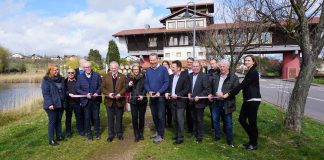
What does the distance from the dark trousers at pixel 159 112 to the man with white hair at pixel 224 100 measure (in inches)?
48.5

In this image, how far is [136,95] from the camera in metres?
8.37

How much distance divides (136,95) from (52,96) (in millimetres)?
2086

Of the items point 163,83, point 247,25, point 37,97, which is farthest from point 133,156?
point 37,97

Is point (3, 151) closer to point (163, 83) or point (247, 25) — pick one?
point (163, 83)

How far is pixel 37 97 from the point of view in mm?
19922

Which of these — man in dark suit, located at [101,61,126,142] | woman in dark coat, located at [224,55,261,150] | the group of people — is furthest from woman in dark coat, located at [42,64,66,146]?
woman in dark coat, located at [224,55,261,150]

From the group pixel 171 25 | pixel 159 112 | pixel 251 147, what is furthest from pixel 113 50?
pixel 251 147

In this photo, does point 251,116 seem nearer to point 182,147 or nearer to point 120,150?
point 182,147

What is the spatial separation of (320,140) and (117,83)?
557 centimetres

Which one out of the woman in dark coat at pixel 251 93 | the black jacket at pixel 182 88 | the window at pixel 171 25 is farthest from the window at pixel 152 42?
the woman in dark coat at pixel 251 93

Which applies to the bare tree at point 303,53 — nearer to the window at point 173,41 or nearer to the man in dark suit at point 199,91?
the man in dark suit at point 199,91

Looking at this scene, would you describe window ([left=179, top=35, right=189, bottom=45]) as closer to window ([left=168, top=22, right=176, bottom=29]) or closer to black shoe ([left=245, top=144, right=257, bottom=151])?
window ([left=168, top=22, right=176, bottom=29])

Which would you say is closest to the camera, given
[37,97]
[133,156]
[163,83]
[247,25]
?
[133,156]

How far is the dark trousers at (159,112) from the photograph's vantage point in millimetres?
8328
